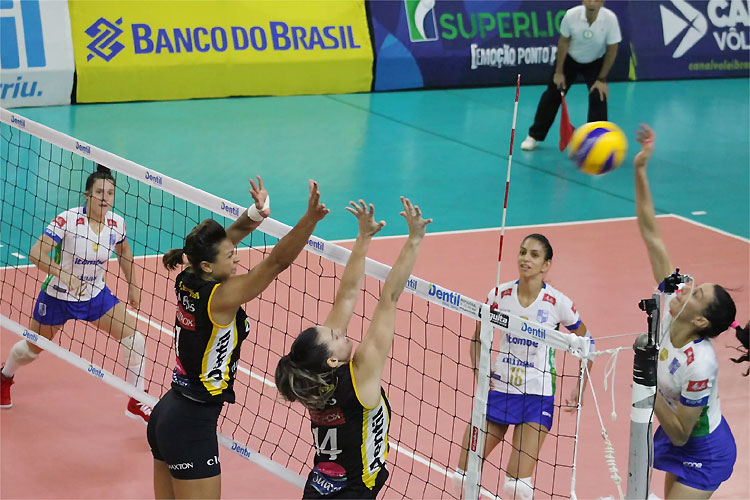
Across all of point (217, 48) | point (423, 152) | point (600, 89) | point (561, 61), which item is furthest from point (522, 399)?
point (217, 48)

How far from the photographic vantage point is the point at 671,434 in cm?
537

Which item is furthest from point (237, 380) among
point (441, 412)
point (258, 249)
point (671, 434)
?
point (671, 434)

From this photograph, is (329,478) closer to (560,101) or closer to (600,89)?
(600,89)

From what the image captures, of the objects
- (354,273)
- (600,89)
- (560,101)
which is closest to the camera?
(354,273)

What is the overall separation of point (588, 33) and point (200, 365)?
10.9 m

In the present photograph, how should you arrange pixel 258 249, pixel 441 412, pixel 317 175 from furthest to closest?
pixel 317 175
pixel 258 249
pixel 441 412

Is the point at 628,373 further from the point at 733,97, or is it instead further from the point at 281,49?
the point at 733,97

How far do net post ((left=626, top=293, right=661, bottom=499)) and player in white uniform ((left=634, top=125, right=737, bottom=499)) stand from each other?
0.79 m

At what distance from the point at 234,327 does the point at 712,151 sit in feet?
39.2

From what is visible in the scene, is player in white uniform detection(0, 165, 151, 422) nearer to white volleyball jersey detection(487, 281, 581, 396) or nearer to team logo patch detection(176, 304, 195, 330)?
team logo patch detection(176, 304, 195, 330)

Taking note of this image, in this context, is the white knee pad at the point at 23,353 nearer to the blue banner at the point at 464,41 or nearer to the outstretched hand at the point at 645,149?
the outstretched hand at the point at 645,149

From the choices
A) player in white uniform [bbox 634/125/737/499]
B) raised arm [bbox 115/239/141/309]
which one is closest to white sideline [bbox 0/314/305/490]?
raised arm [bbox 115/239/141/309]

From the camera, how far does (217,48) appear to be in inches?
671

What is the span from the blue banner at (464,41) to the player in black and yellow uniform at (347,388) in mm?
13562
